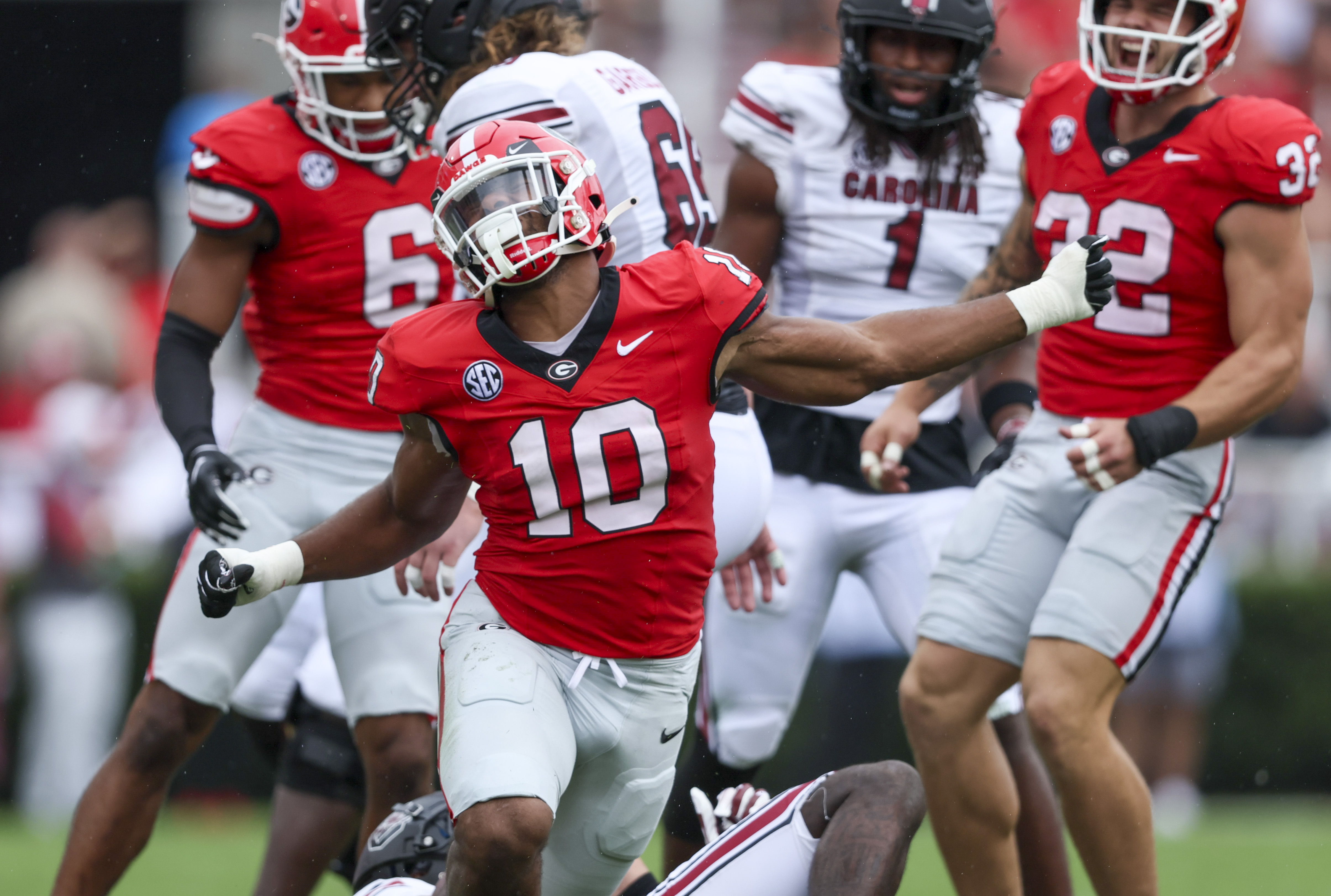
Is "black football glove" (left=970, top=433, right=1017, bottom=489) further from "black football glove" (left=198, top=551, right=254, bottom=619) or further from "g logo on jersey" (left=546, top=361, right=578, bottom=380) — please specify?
"black football glove" (left=198, top=551, right=254, bottom=619)

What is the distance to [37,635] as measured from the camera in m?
8.52

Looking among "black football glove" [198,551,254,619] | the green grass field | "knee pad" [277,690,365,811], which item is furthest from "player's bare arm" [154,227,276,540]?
the green grass field

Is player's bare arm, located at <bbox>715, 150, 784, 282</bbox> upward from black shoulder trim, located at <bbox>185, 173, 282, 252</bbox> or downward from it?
downward

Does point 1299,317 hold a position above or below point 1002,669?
above

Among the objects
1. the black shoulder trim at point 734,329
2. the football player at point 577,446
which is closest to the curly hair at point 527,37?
the football player at point 577,446

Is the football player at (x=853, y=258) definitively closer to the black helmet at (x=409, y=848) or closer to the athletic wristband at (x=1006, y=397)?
the athletic wristband at (x=1006, y=397)

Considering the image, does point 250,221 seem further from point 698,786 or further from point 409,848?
point 698,786

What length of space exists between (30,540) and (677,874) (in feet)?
21.1

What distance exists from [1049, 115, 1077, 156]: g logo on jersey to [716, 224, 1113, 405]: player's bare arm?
0.81 metres

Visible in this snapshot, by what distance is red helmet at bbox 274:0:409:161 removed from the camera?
14.7 ft

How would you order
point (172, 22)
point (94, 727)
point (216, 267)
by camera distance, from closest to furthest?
point (216, 267), point (94, 727), point (172, 22)

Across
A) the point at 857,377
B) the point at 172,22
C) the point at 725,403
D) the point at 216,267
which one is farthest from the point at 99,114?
the point at 857,377

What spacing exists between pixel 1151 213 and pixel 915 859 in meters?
4.61

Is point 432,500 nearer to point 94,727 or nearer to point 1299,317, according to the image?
point 1299,317
